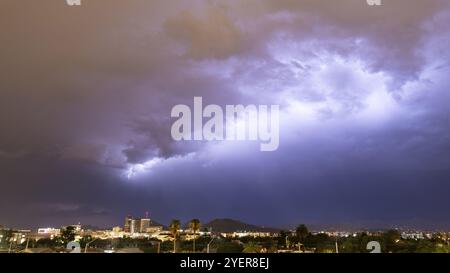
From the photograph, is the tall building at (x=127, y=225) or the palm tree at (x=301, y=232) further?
the tall building at (x=127, y=225)

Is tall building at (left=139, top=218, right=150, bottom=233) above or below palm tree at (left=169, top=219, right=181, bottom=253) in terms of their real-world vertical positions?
above

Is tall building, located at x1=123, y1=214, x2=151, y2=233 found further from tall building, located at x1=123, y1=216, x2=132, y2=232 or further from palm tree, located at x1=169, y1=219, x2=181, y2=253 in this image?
palm tree, located at x1=169, y1=219, x2=181, y2=253

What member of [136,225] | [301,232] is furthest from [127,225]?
[301,232]

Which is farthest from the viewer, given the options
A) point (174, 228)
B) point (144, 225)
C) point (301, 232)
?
point (144, 225)

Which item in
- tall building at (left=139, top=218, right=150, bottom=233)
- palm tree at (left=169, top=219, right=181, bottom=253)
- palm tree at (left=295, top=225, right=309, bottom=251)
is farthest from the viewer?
tall building at (left=139, top=218, right=150, bottom=233)

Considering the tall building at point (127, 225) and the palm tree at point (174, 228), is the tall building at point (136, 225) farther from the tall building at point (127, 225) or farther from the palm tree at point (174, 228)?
the palm tree at point (174, 228)

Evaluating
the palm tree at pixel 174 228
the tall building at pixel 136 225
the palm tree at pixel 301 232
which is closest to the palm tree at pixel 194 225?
the palm tree at pixel 174 228

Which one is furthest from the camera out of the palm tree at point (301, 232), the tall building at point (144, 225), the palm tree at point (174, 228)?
the tall building at point (144, 225)

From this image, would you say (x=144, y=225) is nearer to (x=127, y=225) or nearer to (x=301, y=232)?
(x=127, y=225)

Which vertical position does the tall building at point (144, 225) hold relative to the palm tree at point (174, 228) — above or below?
above

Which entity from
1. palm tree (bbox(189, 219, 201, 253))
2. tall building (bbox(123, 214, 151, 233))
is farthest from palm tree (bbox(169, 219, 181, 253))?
tall building (bbox(123, 214, 151, 233))

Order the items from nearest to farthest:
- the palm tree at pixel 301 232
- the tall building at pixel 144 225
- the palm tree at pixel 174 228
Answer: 1. the palm tree at pixel 174 228
2. the palm tree at pixel 301 232
3. the tall building at pixel 144 225

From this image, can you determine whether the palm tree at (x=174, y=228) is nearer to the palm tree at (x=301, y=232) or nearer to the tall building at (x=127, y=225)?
the palm tree at (x=301, y=232)
